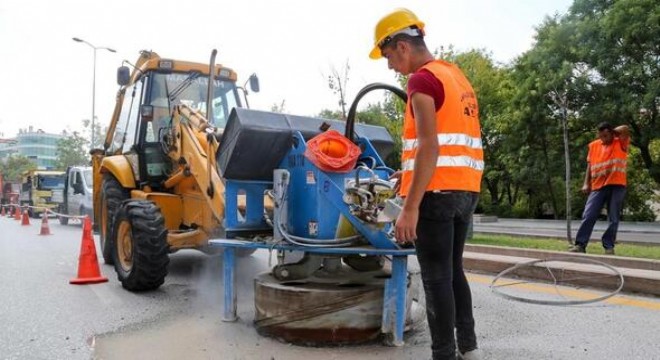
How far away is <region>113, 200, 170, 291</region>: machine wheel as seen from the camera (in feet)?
18.9

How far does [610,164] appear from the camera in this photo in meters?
7.34

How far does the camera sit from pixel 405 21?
120 inches

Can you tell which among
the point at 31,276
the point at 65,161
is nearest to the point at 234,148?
the point at 31,276

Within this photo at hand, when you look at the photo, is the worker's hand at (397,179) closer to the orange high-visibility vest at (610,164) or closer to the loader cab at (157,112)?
the loader cab at (157,112)

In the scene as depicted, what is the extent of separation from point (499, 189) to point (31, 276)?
27981 mm

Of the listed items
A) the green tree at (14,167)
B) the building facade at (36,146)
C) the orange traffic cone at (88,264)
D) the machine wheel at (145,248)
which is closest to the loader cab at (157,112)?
the orange traffic cone at (88,264)

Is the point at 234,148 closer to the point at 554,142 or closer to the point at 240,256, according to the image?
the point at 240,256

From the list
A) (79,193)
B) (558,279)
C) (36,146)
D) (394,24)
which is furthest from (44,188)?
(36,146)

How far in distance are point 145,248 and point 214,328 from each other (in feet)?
5.36

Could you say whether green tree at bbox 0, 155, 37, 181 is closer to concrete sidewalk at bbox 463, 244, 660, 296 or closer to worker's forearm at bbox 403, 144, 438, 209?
concrete sidewalk at bbox 463, 244, 660, 296

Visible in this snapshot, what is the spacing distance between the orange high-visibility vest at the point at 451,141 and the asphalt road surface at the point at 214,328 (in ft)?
4.29

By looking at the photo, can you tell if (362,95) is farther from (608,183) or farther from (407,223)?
(608,183)

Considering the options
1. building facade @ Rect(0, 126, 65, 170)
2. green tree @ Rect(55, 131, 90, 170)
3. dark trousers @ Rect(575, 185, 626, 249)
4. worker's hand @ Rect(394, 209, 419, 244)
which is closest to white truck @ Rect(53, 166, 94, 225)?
dark trousers @ Rect(575, 185, 626, 249)

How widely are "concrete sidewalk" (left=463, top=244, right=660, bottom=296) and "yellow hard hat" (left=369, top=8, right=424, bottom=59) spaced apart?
3.74 metres
